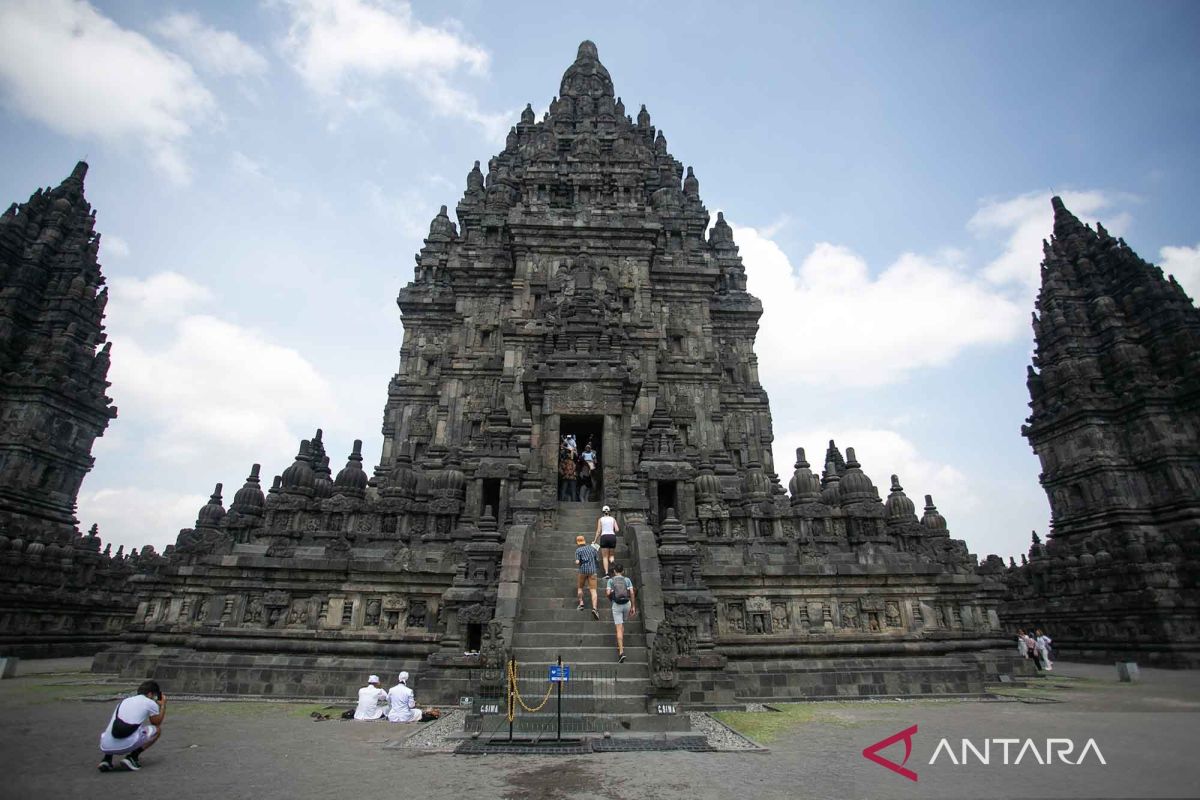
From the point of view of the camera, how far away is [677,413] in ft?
98.9

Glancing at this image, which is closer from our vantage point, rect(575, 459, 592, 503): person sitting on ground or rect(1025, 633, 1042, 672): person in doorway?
rect(575, 459, 592, 503): person sitting on ground

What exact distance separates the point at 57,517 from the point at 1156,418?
57186mm

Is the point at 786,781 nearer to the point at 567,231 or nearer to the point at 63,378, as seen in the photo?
the point at 567,231

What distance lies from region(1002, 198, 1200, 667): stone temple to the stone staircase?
23188mm

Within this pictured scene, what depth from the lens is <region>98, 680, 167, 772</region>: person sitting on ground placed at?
7.65m

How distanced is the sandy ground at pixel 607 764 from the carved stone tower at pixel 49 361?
85.0ft

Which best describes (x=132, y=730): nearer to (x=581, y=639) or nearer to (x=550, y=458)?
(x=581, y=639)

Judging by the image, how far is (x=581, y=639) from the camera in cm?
1236

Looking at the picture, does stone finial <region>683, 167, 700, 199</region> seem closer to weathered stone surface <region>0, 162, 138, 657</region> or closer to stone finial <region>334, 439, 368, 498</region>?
stone finial <region>334, 439, 368, 498</region>

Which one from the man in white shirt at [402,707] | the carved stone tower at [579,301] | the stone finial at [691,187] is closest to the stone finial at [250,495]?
the carved stone tower at [579,301]

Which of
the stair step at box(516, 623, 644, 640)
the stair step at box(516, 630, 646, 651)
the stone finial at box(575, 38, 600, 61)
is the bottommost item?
the stair step at box(516, 630, 646, 651)

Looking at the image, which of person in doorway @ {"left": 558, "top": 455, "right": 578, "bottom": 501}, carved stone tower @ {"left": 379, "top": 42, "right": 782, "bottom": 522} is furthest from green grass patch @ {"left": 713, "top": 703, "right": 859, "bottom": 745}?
carved stone tower @ {"left": 379, "top": 42, "right": 782, "bottom": 522}

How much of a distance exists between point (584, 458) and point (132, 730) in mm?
13925

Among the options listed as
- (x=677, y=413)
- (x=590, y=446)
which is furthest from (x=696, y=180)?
(x=590, y=446)
